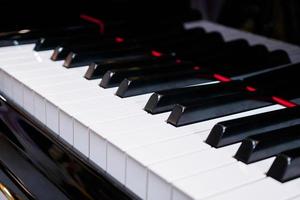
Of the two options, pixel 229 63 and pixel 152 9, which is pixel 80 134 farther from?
pixel 152 9

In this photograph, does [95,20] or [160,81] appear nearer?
[160,81]

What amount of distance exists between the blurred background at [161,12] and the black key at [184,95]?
20.4 inches

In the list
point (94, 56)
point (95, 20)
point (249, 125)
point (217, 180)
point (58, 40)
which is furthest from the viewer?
point (95, 20)

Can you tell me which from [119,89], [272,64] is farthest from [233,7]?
[119,89]

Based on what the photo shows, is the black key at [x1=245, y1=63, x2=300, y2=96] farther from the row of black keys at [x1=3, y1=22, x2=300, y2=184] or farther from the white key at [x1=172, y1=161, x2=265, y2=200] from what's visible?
the white key at [x1=172, y1=161, x2=265, y2=200]

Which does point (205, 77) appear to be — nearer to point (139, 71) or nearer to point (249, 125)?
point (139, 71)

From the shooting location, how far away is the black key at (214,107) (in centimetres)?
91

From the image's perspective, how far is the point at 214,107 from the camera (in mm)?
952

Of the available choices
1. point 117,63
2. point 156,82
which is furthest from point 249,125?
point 117,63

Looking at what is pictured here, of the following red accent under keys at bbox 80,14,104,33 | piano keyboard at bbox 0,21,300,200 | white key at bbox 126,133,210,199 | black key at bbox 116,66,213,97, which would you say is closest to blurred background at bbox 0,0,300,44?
red accent under keys at bbox 80,14,104,33

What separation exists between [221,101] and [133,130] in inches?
7.5

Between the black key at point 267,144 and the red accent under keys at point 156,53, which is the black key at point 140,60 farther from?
the black key at point 267,144

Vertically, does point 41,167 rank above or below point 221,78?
below

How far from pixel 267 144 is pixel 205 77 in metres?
0.38
